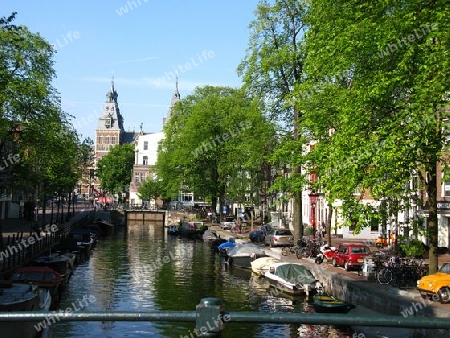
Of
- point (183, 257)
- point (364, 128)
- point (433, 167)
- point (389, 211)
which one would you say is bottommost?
point (183, 257)

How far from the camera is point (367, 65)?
22234 millimetres

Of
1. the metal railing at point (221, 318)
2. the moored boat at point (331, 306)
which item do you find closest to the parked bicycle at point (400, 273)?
the moored boat at point (331, 306)

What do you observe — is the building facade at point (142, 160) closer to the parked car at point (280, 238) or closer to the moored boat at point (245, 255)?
the parked car at point (280, 238)

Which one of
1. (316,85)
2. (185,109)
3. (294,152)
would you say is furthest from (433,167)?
(185,109)

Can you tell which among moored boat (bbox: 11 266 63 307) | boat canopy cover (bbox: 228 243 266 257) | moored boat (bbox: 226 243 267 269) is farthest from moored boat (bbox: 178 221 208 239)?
moored boat (bbox: 11 266 63 307)

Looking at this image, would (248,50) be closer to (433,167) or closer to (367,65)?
(367,65)

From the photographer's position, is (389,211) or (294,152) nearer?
(389,211)

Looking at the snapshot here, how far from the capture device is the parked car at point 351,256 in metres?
32.6

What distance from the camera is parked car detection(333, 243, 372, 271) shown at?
32.6 metres

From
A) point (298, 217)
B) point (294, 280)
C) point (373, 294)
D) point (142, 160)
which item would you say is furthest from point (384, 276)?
point (142, 160)

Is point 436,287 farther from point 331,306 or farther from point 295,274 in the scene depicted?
point 295,274

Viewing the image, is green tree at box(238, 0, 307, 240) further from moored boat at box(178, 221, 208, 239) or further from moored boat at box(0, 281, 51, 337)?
moored boat at box(178, 221, 208, 239)

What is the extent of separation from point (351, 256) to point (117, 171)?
11708 cm

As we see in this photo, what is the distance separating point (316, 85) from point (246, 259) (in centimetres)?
2103
